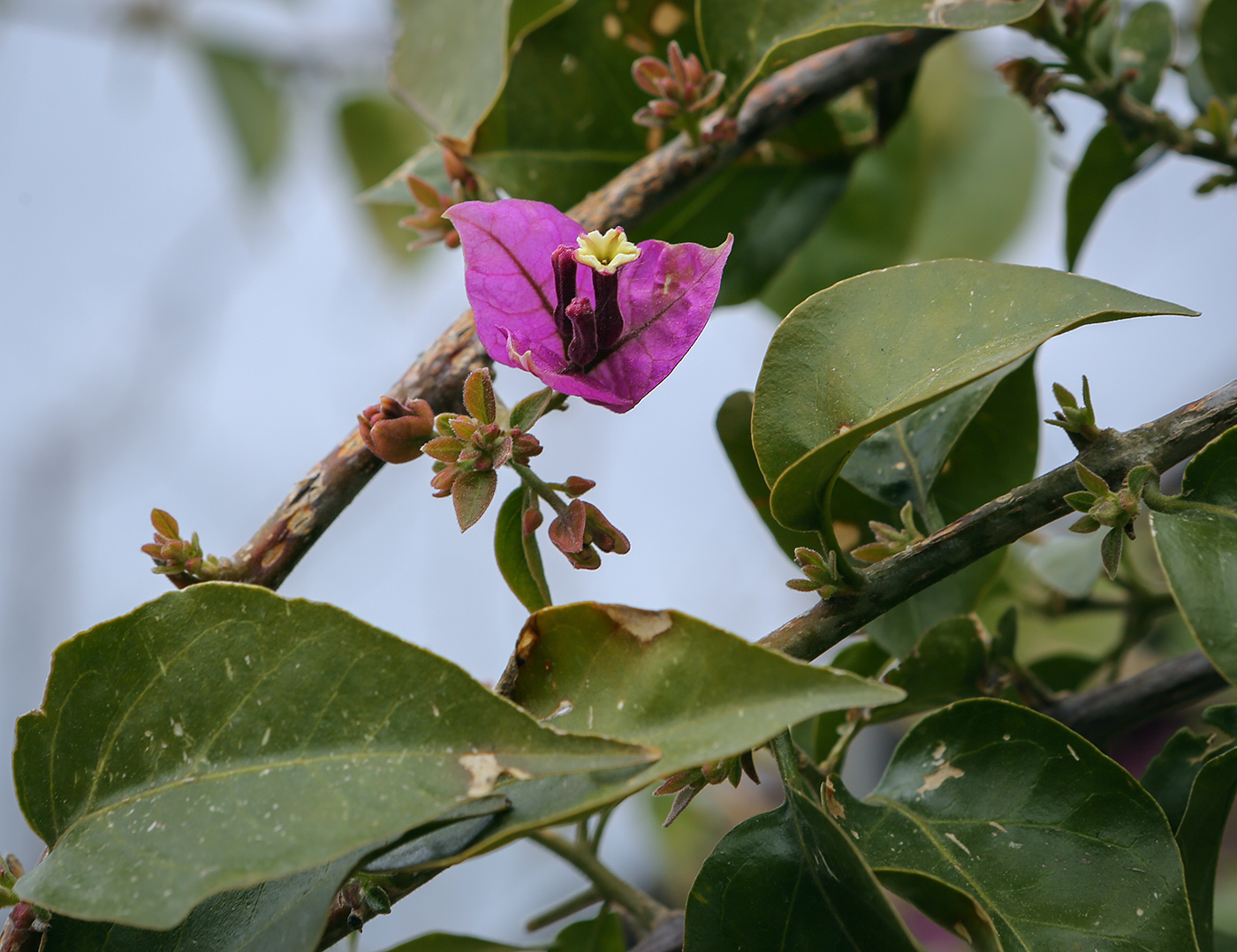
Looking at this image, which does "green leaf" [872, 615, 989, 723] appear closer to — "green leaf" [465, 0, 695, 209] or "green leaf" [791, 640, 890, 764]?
"green leaf" [791, 640, 890, 764]

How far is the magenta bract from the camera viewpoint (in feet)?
0.91

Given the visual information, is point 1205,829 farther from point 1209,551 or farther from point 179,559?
point 179,559

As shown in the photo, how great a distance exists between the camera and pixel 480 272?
0.28m

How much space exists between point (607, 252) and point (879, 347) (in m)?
0.08

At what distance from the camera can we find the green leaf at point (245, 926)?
0.22 metres

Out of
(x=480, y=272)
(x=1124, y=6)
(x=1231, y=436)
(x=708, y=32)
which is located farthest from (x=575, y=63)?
(x=1124, y=6)

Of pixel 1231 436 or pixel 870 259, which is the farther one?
pixel 870 259

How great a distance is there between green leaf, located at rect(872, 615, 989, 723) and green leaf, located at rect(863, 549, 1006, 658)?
0.05 ft

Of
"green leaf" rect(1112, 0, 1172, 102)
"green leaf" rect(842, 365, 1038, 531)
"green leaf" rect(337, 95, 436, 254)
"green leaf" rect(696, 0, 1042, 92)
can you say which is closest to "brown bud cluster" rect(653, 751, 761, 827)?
"green leaf" rect(842, 365, 1038, 531)

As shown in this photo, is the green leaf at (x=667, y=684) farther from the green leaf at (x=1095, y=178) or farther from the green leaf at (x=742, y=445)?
the green leaf at (x=1095, y=178)

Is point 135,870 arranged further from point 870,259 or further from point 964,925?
point 870,259

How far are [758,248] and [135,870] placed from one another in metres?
0.37

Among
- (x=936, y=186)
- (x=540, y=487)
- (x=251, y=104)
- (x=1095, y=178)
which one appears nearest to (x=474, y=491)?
(x=540, y=487)

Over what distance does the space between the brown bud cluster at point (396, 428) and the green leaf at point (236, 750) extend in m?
0.06
